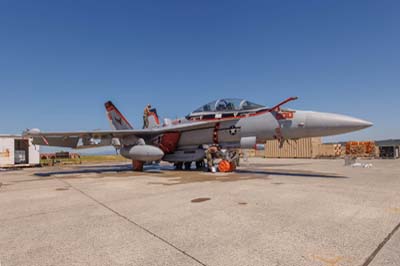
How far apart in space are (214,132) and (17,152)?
A: 2180cm

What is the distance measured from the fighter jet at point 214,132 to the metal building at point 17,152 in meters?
9.81

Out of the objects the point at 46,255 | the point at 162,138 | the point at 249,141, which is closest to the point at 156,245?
the point at 46,255

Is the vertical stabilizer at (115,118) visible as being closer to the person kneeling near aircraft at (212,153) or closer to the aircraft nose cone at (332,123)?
the person kneeling near aircraft at (212,153)

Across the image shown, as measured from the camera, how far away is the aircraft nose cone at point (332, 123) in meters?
8.50

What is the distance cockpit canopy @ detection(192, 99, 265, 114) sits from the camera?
37.9ft

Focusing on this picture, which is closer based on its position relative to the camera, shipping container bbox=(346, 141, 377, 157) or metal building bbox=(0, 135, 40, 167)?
metal building bbox=(0, 135, 40, 167)

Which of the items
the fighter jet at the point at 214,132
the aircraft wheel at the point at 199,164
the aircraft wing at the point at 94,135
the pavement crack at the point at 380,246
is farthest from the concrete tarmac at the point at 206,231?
the aircraft wheel at the point at 199,164

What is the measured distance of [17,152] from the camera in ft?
79.4

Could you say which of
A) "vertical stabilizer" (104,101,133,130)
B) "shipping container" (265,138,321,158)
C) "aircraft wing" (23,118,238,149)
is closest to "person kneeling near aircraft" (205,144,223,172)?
"aircraft wing" (23,118,238,149)

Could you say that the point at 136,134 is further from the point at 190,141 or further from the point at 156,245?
the point at 156,245

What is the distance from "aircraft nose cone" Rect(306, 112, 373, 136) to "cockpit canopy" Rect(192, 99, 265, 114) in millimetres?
2501

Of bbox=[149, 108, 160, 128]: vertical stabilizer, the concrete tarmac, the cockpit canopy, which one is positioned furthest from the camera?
bbox=[149, 108, 160, 128]: vertical stabilizer

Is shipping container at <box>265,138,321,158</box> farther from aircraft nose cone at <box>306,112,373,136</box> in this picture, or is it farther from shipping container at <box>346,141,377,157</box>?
aircraft nose cone at <box>306,112,373,136</box>

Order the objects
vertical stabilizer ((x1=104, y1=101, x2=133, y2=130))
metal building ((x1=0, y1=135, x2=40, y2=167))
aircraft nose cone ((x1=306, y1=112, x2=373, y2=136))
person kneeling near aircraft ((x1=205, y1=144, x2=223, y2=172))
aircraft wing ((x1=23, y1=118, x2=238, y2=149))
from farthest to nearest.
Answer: metal building ((x1=0, y1=135, x2=40, y2=167)) < vertical stabilizer ((x1=104, y1=101, x2=133, y2=130)) < person kneeling near aircraft ((x1=205, y1=144, x2=223, y2=172)) < aircraft wing ((x1=23, y1=118, x2=238, y2=149)) < aircraft nose cone ((x1=306, y1=112, x2=373, y2=136))
